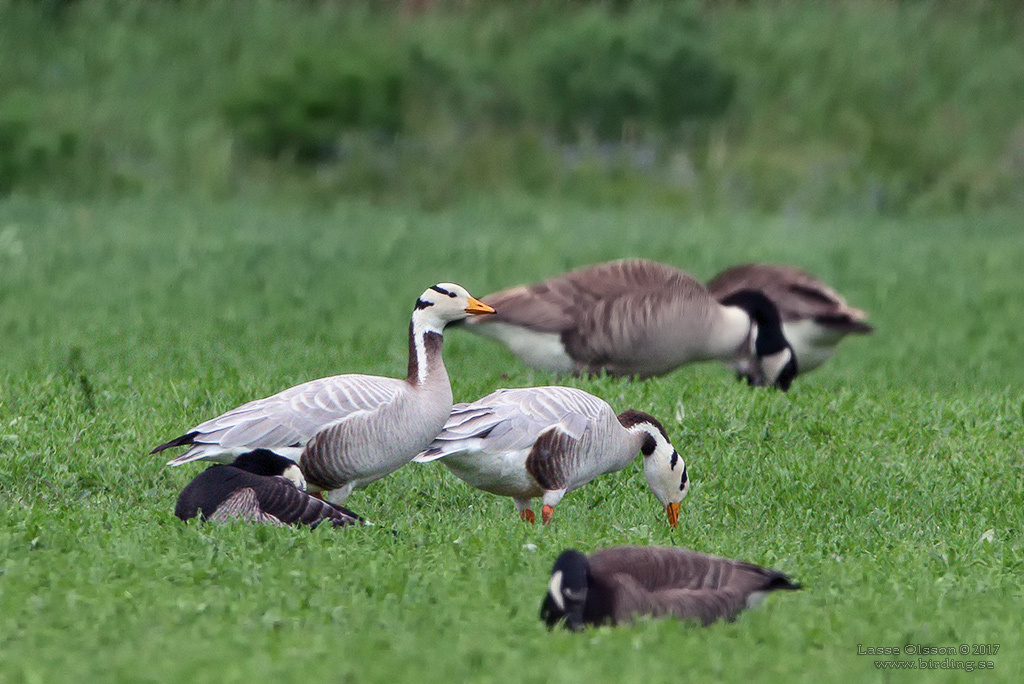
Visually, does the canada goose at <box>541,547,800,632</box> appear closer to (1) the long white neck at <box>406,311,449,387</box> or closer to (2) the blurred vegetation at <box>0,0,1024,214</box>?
(1) the long white neck at <box>406,311,449,387</box>

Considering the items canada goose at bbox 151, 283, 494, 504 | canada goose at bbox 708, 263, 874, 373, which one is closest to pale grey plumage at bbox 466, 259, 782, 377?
canada goose at bbox 708, 263, 874, 373

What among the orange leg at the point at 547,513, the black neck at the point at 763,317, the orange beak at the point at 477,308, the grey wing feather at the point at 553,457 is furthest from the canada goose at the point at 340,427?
the black neck at the point at 763,317

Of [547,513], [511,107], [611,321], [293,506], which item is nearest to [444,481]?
[547,513]

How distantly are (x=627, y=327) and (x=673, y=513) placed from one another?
4073 mm

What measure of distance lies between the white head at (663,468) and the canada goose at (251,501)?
2042 millimetres

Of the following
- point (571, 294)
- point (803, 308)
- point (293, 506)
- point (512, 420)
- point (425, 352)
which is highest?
point (425, 352)

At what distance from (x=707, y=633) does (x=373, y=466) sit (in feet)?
9.63

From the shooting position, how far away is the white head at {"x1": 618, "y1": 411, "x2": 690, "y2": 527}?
367 inches

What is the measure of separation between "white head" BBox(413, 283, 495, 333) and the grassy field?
129cm

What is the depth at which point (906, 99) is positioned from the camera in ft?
88.2

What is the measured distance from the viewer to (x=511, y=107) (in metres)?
26.5

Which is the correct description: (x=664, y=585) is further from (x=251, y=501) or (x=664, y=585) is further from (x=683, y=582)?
(x=251, y=501)

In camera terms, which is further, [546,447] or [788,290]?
[788,290]

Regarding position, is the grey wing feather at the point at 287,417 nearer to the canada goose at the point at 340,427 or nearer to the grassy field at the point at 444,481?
the canada goose at the point at 340,427
